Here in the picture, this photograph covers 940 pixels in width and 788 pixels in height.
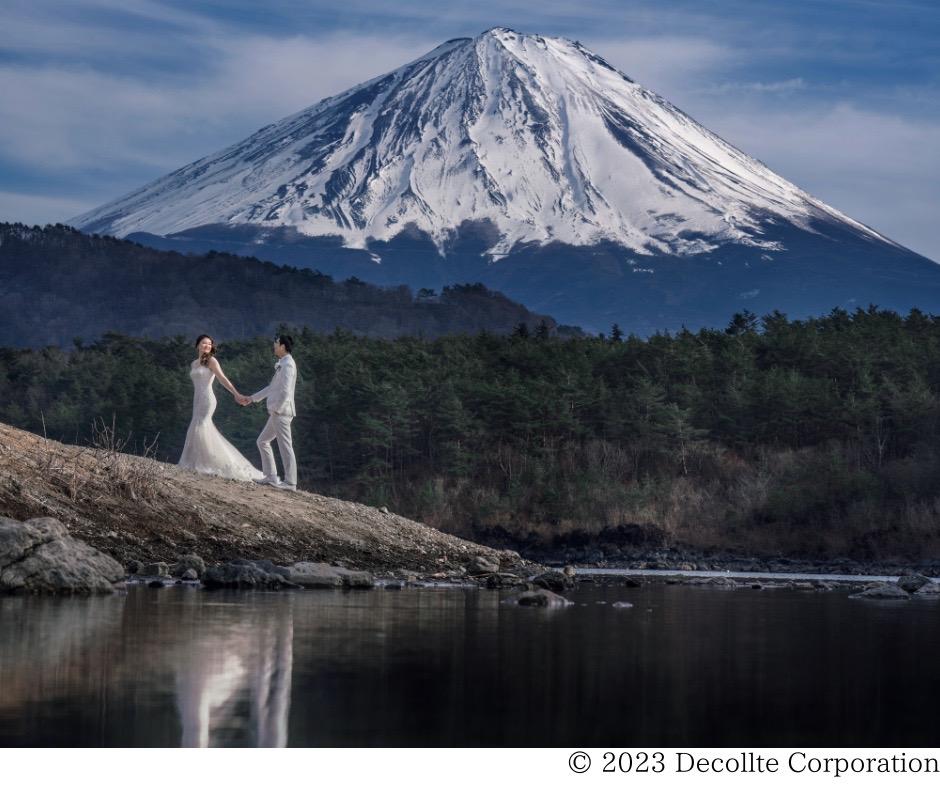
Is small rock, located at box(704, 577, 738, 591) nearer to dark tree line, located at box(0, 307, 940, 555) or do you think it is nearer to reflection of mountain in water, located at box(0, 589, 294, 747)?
reflection of mountain in water, located at box(0, 589, 294, 747)

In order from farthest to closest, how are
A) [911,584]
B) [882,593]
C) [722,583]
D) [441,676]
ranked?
[722,583] → [911,584] → [882,593] → [441,676]

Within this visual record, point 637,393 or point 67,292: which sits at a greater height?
point 67,292

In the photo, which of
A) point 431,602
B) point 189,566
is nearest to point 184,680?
point 431,602

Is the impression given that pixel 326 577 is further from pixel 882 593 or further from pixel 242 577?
pixel 882 593

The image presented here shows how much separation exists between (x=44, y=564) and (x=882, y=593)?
13011 millimetres

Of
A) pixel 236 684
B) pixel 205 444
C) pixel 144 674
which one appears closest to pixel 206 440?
pixel 205 444

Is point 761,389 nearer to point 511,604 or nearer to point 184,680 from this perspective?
point 511,604

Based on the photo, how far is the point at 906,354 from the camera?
56.3 metres

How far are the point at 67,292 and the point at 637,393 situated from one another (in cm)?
10945

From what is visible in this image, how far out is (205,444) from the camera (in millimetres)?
26406

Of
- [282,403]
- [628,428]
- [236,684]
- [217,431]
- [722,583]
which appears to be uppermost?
[628,428]

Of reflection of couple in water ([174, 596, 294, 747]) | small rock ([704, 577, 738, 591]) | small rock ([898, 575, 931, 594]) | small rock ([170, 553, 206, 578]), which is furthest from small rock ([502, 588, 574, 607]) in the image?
small rock ([898, 575, 931, 594])

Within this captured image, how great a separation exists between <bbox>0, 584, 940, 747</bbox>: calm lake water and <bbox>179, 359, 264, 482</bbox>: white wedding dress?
8034 mm

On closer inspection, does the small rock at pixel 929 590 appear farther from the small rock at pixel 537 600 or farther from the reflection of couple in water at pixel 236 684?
the reflection of couple in water at pixel 236 684
